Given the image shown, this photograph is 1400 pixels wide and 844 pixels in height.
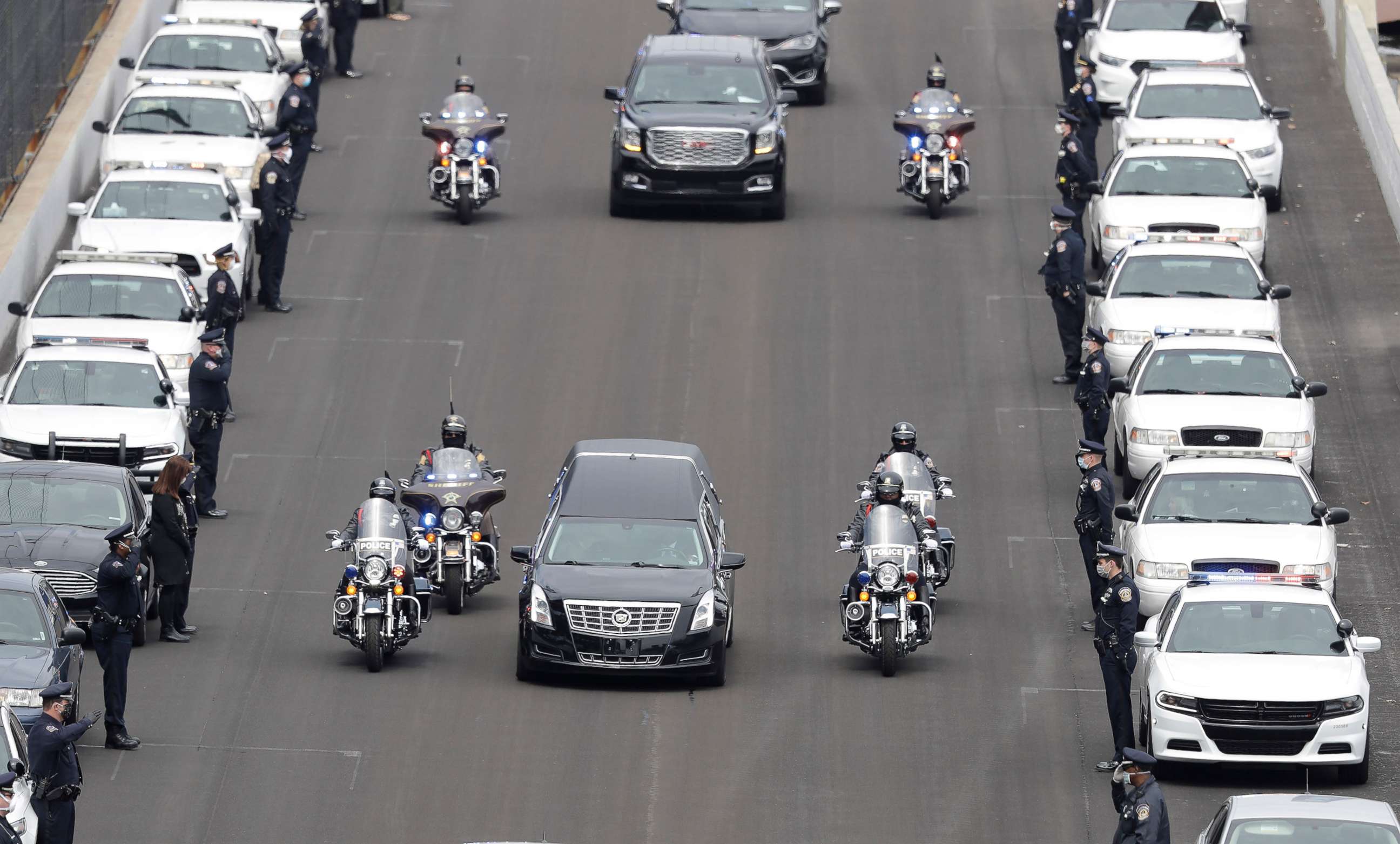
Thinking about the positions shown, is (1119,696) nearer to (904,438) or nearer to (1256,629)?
(1256,629)

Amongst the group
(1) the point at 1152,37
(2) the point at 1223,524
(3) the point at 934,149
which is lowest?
(2) the point at 1223,524

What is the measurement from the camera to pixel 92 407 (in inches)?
1102

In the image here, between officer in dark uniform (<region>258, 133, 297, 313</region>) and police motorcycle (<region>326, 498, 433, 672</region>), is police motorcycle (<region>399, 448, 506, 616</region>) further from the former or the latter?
officer in dark uniform (<region>258, 133, 297, 313</region>)

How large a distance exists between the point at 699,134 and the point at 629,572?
13323mm

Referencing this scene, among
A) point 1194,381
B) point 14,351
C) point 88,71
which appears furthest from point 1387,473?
point 88,71

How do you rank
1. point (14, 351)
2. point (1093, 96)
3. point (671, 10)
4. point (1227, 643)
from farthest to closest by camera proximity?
point (671, 10), point (1093, 96), point (14, 351), point (1227, 643)

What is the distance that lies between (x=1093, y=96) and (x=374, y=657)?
18031 mm

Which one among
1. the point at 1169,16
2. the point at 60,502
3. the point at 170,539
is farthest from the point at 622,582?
the point at 1169,16

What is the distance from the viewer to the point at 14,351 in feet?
107

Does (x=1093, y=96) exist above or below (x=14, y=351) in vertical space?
above

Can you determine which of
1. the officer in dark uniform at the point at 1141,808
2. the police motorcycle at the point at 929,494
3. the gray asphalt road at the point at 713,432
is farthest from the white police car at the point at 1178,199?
the officer in dark uniform at the point at 1141,808

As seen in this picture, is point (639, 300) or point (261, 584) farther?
point (639, 300)

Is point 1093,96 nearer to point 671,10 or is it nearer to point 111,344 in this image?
point 671,10

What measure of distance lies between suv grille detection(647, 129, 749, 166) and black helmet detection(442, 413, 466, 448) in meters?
10.7
